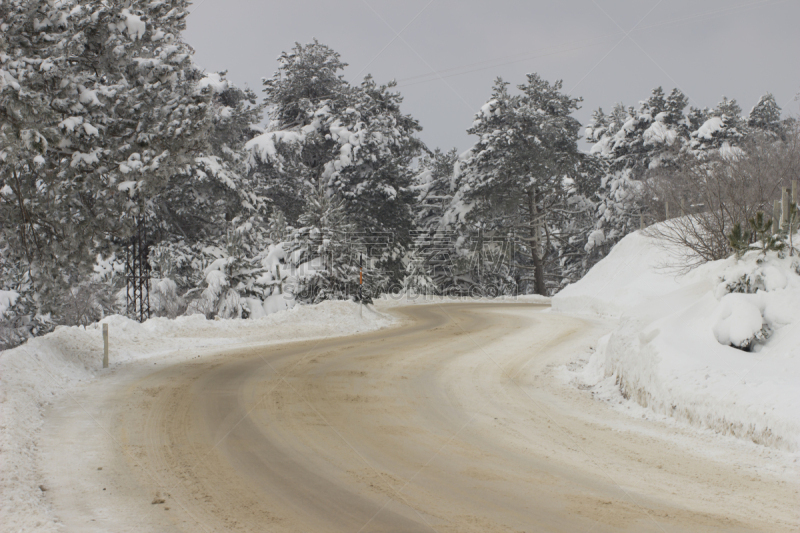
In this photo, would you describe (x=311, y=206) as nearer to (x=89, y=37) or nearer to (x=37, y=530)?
(x=89, y=37)

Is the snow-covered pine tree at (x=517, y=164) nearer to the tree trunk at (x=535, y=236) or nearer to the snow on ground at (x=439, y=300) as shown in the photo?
the tree trunk at (x=535, y=236)

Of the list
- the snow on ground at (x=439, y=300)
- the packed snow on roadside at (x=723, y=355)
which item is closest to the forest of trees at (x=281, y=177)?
the snow on ground at (x=439, y=300)

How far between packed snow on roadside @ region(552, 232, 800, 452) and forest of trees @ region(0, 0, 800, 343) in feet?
21.4

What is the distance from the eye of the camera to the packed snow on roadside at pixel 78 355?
5746 mm

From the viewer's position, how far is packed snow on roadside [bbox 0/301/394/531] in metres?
5.75

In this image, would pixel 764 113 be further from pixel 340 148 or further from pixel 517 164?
pixel 340 148

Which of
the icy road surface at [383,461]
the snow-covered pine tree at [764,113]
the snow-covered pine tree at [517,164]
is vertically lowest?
the icy road surface at [383,461]

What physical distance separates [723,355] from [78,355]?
453 inches

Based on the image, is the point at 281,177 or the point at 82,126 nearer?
the point at 82,126

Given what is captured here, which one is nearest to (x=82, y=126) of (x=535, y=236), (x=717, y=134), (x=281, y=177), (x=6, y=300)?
(x=6, y=300)

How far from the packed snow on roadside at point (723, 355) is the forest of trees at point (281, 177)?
6.52 meters

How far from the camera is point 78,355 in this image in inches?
469

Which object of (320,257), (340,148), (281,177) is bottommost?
(320,257)

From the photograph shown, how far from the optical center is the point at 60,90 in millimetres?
10828
